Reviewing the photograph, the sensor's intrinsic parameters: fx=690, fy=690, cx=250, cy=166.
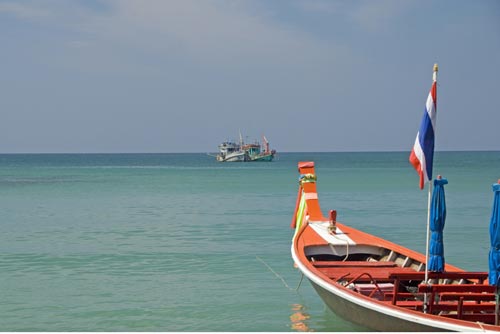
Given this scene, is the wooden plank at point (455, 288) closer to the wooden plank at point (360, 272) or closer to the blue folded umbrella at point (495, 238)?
the blue folded umbrella at point (495, 238)

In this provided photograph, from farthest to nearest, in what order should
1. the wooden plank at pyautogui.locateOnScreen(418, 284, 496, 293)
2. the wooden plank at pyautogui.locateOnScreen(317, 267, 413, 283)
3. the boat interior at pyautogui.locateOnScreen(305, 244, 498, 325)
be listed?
1. the wooden plank at pyautogui.locateOnScreen(317, 267, 413, 283)
2. the boat interior at pyautogui.locateOnScreen(305, 244, 498, 325)
3. the wooden plank at pyautogui.locateOnScreen(418, 284, 496, 293)

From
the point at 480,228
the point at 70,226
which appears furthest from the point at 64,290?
the point at 480,228

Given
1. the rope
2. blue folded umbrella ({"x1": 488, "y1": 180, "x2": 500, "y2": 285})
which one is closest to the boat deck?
blue folded umbrella ({"x1": 488, "y1": 180, "x2": 500, "y2": 285})

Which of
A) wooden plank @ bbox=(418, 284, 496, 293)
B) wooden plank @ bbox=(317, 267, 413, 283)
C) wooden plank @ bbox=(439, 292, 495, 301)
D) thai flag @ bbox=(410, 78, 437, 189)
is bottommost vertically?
wooden plank @ bbox=(317, 267, 413, 283)

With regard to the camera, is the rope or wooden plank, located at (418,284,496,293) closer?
wooden plank, located at (418,284,496,293)

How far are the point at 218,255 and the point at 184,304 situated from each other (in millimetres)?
5895

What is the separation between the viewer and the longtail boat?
8.72m

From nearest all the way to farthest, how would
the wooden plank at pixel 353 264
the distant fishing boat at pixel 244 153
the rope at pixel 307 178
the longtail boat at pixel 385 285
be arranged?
the longtail boat at pixel 385 285, the wooden plank at pixel 353 264, the rope at pixel 307 178, the distant fishing boat at pixel 244 153

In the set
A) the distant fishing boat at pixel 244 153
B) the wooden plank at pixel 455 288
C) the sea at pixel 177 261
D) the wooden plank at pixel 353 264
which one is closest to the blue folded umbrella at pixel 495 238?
the wooden plank at pixel 455 288

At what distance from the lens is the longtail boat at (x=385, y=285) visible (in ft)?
28.6

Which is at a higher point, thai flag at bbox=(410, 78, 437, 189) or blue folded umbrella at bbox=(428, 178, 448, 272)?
thai flag at bbox=(410, 78, 437, 189)

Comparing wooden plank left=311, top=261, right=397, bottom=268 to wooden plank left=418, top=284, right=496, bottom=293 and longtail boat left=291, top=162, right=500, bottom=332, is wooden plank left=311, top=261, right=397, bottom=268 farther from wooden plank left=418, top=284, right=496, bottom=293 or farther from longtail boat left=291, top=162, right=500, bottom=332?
wooden plank left=418, top=284, right=496, bottom=293

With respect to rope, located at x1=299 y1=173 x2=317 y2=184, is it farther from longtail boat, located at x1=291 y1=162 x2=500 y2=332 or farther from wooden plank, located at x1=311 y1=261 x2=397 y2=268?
wooden plank, located at x1=311 y1=261 x2=397 y2=268

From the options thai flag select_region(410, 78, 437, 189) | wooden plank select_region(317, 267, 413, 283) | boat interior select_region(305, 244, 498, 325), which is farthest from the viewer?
wooden plank select_region(317, 267, 413, 283)
